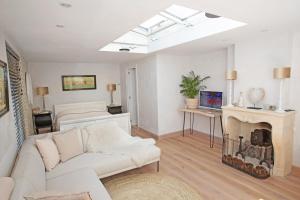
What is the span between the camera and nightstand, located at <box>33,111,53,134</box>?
5180 mm

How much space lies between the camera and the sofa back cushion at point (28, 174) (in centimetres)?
156

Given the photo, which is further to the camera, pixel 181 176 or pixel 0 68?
pixel 181 176

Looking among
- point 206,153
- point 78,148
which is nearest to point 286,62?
point 206,153

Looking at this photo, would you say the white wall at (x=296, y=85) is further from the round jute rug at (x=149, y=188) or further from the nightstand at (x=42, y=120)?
the nightstand at (x=42, y=120)

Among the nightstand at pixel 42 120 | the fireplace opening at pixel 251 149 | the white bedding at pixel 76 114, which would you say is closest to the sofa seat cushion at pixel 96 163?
the fireplace opening at pixel 251 149

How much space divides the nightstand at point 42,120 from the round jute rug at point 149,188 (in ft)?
11.5

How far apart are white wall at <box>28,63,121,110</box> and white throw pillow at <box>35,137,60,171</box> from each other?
3580 mm

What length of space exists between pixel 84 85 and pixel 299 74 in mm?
5641

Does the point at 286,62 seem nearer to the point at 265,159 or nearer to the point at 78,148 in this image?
the point at 265,159

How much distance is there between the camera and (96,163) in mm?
2566

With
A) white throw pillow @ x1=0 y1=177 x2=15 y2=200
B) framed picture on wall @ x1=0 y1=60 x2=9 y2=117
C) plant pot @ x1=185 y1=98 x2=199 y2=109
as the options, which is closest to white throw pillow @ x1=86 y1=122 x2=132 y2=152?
framed picture on wall @ x1=0 y1=60 x2=9 y2=117

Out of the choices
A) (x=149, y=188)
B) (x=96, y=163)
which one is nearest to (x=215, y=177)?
(x=149, y=188)

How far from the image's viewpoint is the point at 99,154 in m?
2.87

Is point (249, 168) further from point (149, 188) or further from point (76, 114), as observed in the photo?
point (76, 114)
